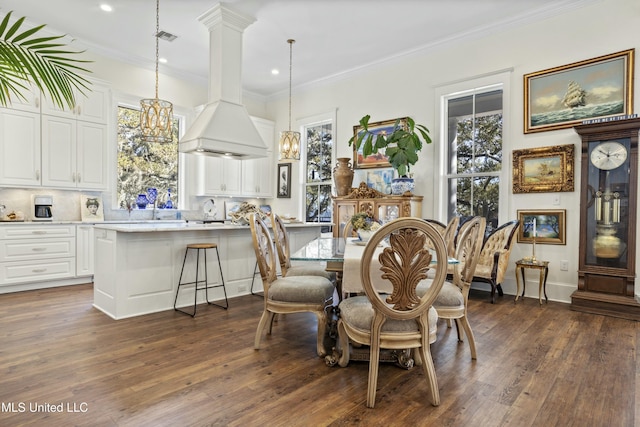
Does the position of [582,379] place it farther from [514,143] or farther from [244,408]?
[514,143]

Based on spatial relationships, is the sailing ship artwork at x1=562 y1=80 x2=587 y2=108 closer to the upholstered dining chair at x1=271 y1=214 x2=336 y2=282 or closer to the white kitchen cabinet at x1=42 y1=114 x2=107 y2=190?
the upholstered dining chair at x1=271 y1=214 x2=336 y2=282

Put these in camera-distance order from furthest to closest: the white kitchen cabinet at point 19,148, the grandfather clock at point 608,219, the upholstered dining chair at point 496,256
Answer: the white kitchen cabinet at point 19,148
the upholstered dining chair at point 496,256
the grandfather clock at point 608,219

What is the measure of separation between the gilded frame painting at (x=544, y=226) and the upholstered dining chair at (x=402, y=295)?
3144 millimetres

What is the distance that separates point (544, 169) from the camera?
4445 mm

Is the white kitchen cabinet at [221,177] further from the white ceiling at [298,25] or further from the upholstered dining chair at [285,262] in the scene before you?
the upholstered dining chair at [285,262]

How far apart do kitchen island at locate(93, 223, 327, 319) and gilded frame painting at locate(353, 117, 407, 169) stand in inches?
107

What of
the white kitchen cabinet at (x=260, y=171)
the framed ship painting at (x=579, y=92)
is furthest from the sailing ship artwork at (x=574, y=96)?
the white kitchen cabinet at (x=260, y=171)

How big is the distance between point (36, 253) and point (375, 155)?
195 inches

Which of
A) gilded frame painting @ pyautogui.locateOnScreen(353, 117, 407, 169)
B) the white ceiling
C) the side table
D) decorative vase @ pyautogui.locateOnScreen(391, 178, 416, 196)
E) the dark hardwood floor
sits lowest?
the dark hardwood floor

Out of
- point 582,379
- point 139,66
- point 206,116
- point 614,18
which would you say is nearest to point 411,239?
point 582,379

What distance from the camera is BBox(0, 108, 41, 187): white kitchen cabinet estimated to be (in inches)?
183

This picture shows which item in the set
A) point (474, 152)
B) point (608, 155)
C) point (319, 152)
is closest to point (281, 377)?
point (608, 155)

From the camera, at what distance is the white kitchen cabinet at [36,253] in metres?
4.52

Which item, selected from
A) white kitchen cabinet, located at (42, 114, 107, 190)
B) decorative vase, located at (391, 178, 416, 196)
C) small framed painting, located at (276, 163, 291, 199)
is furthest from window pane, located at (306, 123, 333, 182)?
white kitchen cabinet, located at (42, 114, 107, 190)
